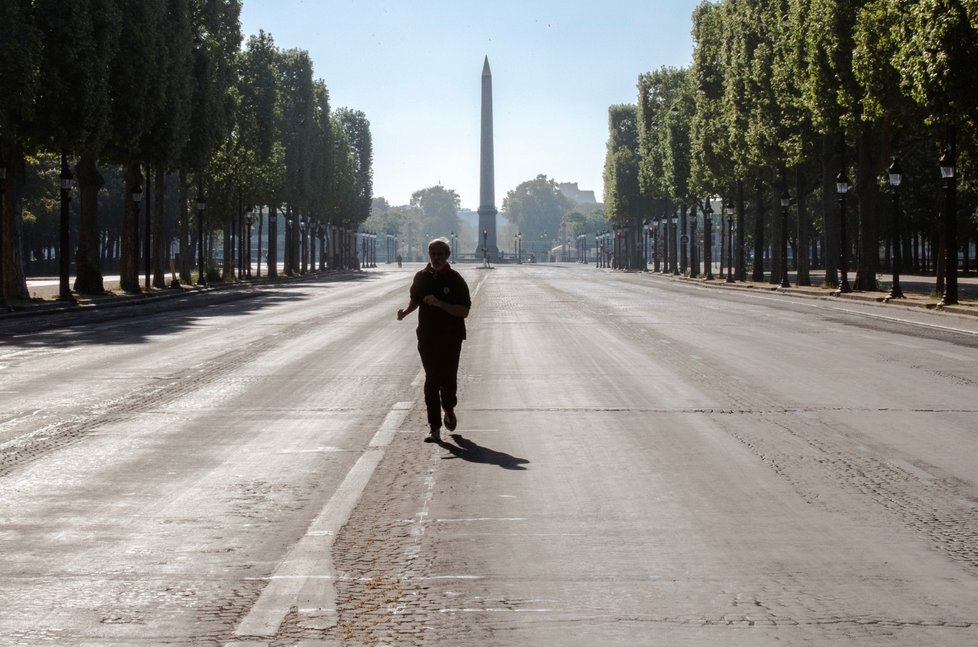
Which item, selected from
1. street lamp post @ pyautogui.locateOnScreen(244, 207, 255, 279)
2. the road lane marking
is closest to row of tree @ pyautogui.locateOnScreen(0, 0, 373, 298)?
street lamp post @ pyautogui.locateOnScreen(244, 207, 255, 279)

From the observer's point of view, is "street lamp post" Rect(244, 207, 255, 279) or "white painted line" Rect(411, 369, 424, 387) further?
Result: "street lamp post" Rect(244, 207, 255, 279)

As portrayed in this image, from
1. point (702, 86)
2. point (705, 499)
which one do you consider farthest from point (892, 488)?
point (702, 86)

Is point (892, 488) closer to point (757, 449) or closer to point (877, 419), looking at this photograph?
point (757, 449)

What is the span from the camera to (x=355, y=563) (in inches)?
282

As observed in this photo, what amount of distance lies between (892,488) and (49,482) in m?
5.88

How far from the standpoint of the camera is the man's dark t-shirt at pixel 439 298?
478 inches

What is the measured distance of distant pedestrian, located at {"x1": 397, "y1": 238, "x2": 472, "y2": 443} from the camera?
39.7 feet

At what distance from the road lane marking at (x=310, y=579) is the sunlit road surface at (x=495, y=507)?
0.02 metres

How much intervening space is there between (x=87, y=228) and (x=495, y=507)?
43.0 meters

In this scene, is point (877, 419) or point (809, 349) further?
point (809, 349)

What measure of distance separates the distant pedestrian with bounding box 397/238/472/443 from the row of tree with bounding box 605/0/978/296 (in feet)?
74.7

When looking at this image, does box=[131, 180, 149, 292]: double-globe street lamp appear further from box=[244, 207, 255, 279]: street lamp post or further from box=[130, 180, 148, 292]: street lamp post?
box=[244, 207, 255, 279]: street lamp post

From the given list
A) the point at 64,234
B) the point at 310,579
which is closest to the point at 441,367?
the point at 310,579

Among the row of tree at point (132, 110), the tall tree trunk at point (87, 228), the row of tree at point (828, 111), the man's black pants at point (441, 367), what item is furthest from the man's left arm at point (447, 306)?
the tall tree trunk at point (87, 228)
